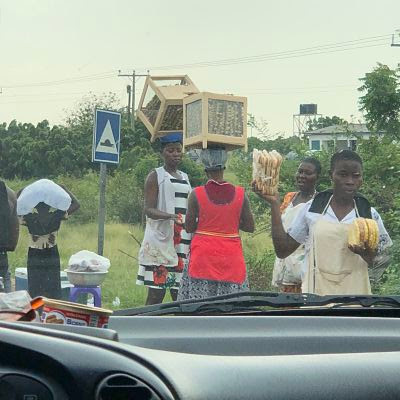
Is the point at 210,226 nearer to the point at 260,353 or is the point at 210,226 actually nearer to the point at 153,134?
the point at 153,134

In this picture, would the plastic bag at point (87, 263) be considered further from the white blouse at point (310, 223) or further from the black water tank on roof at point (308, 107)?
the black water tank on roof at point (308, 107)

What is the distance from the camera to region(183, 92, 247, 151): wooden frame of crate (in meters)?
6.70

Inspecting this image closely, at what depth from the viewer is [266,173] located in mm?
5793

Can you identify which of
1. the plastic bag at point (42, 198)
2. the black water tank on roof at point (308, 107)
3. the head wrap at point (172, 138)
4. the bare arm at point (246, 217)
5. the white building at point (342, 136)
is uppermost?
the white building at point (342, 136)

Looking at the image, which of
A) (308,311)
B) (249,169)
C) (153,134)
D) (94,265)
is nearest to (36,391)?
(308,311)

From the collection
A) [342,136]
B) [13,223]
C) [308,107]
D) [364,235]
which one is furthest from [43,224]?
[342,136]

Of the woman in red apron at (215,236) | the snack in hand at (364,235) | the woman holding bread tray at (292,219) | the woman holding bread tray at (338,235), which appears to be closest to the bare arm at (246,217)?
the woman in red apron at (215,236)

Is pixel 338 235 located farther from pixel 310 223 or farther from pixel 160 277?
pixel 160 277

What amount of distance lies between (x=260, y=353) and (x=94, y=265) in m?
2.75

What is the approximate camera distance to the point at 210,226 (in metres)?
6.78

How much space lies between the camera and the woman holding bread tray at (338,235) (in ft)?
17.7

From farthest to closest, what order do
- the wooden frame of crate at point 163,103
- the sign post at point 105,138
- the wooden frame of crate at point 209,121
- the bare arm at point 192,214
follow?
the sign post at point 105,138
the wooden frame of crate at point 163,103
the bare arm at point 192,214
the wooden frame of crate at point 209,121

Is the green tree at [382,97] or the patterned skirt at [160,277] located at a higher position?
the green tree at [382,97]

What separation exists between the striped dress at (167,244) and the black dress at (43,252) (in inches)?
29.7
